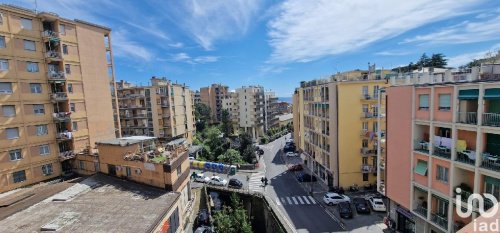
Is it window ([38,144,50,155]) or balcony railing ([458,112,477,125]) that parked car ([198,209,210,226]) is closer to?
window ([38,144,50,155])

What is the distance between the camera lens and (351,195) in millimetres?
41188

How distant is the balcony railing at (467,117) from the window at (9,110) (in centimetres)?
4546

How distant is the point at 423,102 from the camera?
77.6ft

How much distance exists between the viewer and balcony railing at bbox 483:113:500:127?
18170mm

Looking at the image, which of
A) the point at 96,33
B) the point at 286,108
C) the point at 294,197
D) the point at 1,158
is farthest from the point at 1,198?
the point at 286,108

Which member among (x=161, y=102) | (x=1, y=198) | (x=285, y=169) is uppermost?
(x=161, y=102)

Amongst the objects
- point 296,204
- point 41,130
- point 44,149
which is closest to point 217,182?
point 296,204

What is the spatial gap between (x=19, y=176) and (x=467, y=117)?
4701 centimetres

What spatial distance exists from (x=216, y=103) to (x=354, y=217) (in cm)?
10786

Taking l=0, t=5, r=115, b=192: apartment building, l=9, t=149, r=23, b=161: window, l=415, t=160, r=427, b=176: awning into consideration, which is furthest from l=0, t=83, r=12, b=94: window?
l=415, t=160, r=427, b=176: awning

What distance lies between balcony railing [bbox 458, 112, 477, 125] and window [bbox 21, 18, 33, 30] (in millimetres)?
46742

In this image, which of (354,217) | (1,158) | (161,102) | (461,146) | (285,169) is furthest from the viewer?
(161,102)

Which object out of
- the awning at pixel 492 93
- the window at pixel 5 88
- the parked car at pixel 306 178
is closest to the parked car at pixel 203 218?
the parked car at pixel 306 178

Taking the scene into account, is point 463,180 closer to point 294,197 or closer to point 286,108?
point 294,197
